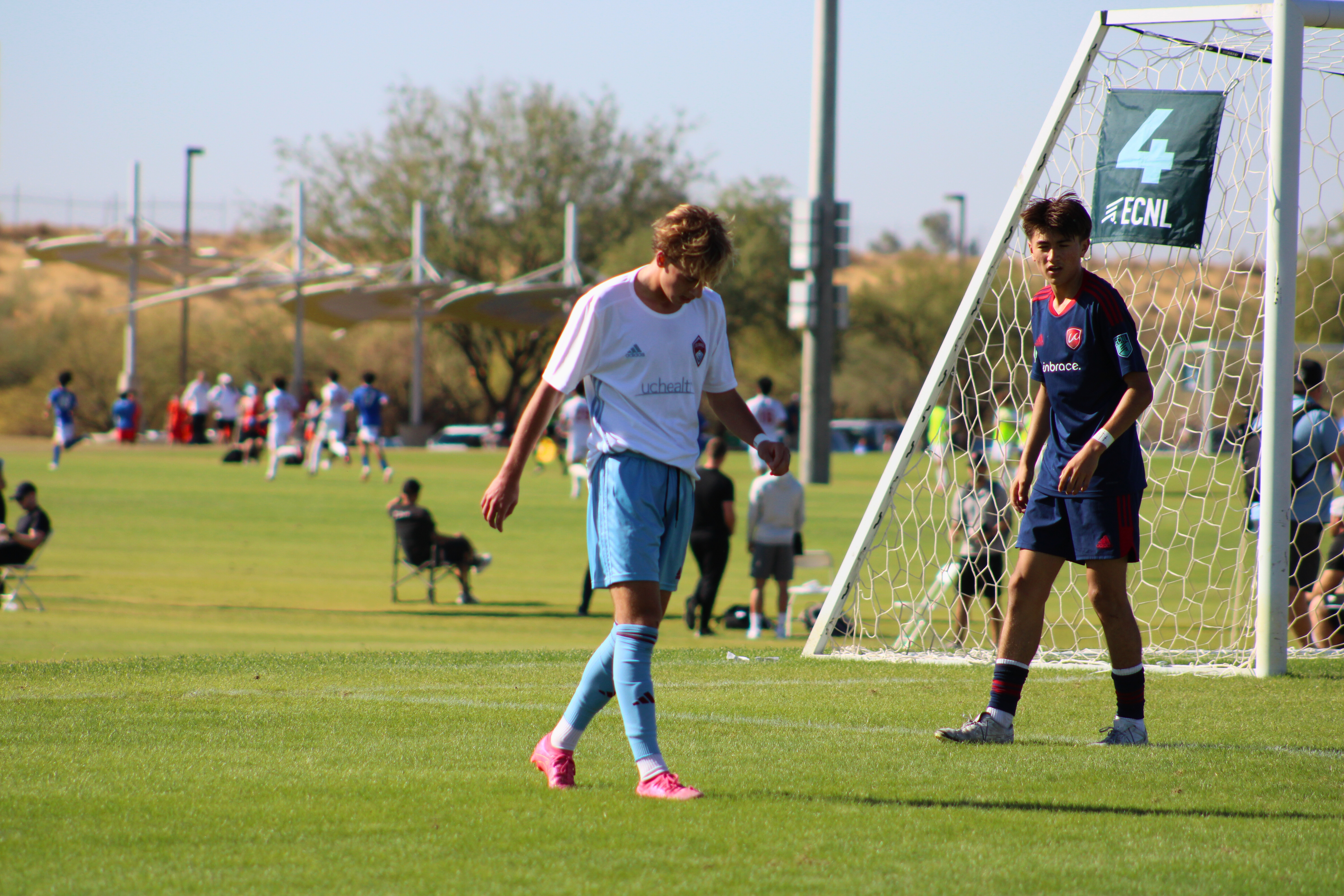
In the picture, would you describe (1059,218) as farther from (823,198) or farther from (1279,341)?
(823,198)

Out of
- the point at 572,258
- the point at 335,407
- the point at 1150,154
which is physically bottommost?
the point at 335,407

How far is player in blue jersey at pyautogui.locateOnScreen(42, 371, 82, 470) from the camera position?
104ft

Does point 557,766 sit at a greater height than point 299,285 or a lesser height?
lesser

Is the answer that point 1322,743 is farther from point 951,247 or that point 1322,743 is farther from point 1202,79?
point 951,247

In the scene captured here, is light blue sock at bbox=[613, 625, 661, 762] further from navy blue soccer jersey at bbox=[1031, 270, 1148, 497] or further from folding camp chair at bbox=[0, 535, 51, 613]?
folding camp chair at bbox=[0, 535, 51, 613]

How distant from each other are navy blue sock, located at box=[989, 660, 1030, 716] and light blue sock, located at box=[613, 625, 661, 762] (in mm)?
1685

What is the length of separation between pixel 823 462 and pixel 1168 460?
1771cm

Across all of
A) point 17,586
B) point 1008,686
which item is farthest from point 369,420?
point 1008,686

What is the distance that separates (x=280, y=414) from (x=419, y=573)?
61.8 ft

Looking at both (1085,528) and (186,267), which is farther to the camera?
(186,267)

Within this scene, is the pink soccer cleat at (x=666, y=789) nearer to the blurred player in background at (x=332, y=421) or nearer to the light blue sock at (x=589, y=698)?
the light blue sock at (x=589, y=698)

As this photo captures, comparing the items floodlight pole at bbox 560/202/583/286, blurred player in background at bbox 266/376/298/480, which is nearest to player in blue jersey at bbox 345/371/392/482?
blurred player in background at bbox 266/376/298/480

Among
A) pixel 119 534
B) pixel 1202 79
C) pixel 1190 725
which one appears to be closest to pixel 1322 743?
pixel 1190 725

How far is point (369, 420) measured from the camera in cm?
3161
